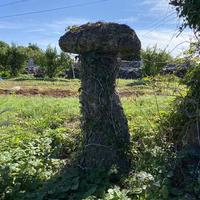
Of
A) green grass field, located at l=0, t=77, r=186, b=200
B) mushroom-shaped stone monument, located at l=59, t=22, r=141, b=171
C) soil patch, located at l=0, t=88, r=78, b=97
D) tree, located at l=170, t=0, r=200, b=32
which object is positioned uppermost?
tree, located at l=170, t=0, r=200, b=32

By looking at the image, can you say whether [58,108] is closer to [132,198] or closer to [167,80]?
[167,80]

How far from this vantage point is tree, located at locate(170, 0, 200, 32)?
4.51 meters

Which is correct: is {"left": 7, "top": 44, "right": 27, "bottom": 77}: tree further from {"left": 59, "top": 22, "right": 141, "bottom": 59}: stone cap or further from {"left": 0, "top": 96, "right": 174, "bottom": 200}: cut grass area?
{"left": 59, "top": 22, "right": 141, "bottom": 59}: stone cap

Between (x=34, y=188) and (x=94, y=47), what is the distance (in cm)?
140

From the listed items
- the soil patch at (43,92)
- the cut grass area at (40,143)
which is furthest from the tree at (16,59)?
the cut grass area at (40,143)

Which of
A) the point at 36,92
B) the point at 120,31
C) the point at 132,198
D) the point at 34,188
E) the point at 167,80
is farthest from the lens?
the point at 36,92

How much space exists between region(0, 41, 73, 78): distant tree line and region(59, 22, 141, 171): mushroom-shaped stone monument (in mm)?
21157

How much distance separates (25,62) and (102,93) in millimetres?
25036

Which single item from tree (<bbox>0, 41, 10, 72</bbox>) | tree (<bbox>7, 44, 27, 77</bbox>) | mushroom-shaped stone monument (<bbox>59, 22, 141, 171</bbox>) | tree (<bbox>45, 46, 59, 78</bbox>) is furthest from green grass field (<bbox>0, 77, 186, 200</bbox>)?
tree (<bbox>0, 41, 10, 72</bbox>)

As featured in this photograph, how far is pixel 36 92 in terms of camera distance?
13.4 meters

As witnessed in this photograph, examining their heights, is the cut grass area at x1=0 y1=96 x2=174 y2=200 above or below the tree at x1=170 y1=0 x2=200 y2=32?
below

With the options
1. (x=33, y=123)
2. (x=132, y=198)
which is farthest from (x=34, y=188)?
(x=33, y=123)

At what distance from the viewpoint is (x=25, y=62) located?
2900 centimetres

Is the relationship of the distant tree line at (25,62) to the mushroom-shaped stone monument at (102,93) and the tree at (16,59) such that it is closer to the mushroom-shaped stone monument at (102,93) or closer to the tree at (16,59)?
the tree at (16,59)
